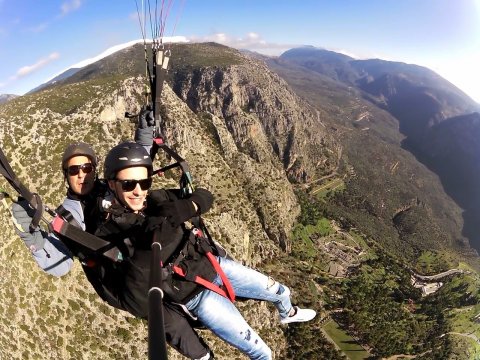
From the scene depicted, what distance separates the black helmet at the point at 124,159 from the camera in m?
5.50

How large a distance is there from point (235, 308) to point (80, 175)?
4.06m

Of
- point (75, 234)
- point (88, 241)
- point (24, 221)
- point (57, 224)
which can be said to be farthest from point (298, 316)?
point (24, 221)

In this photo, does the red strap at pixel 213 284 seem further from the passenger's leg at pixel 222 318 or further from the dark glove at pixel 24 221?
the dark glove at pixel 24 221

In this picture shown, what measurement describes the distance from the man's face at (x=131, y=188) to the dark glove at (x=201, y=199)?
0.82 metres

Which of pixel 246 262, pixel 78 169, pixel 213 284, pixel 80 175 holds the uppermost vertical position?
pixel 78 169

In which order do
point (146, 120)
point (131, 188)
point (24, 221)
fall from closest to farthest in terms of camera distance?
1. point (24, 221)
2. point (131, 188)
3. point (146, 120)

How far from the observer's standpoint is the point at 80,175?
6816 millimetres

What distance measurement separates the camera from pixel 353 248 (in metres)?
173

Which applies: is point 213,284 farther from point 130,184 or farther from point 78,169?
point 78,169

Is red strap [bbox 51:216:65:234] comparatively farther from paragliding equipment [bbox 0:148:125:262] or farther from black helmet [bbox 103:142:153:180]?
black helmet [bbox 103:142:153:180]

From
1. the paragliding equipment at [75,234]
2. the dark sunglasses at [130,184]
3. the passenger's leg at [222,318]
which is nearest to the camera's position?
the paragliding equipment at [75,234]

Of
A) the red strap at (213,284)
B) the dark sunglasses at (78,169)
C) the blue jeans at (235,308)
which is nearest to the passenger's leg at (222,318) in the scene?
the blue jeans at (235,308)

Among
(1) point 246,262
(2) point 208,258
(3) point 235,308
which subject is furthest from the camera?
(1) point 246,262

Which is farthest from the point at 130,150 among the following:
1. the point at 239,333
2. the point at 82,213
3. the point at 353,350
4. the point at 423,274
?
the point at 423,274
